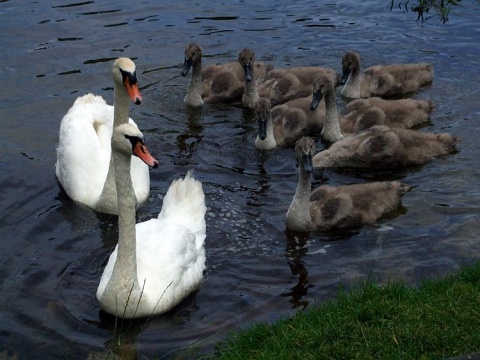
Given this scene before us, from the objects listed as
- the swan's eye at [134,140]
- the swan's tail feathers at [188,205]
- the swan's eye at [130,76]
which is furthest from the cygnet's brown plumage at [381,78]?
the swan's eye at [134,140]

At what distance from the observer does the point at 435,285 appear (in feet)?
23.4

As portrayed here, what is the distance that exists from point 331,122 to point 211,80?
7.66 feet

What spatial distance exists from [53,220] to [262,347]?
150 inches

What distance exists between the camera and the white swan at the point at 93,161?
9.67m

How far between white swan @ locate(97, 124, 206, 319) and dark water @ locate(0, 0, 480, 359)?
150mm

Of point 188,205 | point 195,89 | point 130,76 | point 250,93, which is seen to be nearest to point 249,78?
point 250,93

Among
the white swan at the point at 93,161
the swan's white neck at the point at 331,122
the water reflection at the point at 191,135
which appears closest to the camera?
the white swan at the point at 93,161

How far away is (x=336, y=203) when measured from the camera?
9445mm

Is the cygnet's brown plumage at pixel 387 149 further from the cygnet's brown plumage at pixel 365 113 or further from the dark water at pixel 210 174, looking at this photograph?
Result: the cygnet's brown plumage at pixel 365 113

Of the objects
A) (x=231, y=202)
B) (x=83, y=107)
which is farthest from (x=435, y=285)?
(x=83, y=107)

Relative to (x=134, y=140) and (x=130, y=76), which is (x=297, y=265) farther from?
(x=130, y=76)

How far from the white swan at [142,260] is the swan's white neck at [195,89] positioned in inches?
179

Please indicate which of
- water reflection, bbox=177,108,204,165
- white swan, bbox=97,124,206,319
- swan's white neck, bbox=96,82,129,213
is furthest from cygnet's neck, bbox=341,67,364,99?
white swan, bbox=97,124,206,319

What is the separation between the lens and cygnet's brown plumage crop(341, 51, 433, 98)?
12750 mm
